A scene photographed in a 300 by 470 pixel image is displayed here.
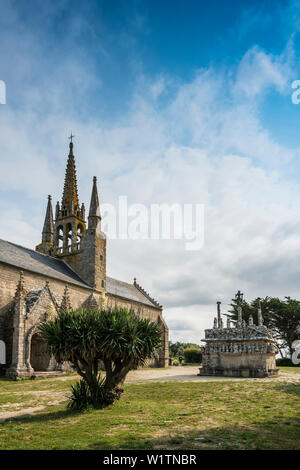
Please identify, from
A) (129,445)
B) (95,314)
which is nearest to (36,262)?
(95,314)

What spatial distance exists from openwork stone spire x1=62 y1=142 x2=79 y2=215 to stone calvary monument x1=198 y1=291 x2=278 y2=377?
77.6 feet

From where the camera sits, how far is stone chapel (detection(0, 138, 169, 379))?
72.6 feet

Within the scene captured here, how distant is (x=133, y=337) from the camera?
10.5 metres

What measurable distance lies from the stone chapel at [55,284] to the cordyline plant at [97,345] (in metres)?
1.12

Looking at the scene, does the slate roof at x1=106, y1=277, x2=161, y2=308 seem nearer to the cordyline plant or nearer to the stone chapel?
the stone chapel

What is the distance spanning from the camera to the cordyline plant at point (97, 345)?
10164 mm

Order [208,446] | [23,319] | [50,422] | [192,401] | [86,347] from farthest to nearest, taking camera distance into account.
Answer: [23,319], [192,401], [86,347], [50,422], [208,446]

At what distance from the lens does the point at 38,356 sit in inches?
978

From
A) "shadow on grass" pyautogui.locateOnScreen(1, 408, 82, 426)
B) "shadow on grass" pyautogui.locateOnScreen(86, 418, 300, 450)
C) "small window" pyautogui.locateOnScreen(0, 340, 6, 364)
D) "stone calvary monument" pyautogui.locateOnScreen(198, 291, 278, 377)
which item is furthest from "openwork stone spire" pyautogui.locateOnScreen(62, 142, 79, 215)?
"shadow on grass" pyautogui.locateOnScreen(86, 418, 300, 450)

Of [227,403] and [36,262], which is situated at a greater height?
[36,262]

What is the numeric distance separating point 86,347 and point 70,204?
32389mm

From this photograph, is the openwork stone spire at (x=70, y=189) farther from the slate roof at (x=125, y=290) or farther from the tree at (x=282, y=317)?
the tree at (x=282, y=317)

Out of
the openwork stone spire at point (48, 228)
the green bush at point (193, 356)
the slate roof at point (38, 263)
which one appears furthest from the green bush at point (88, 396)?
the green bush at point (193, 356)

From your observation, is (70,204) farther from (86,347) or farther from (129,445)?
(129,445)
